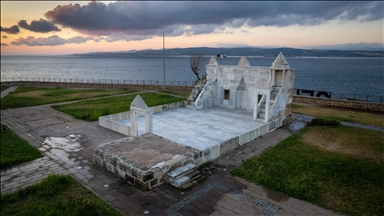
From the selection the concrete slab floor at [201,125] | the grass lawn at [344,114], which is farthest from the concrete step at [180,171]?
the grass lawn at [344,114]

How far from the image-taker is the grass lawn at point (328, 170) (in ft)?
→ 29.4

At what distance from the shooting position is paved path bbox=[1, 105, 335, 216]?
8367 millimetres

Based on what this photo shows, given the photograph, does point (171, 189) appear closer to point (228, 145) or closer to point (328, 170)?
point (228, 145)

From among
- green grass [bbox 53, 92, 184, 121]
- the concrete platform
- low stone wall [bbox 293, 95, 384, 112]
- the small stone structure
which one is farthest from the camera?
low stone wall [bbox 293, 95, 384, 112]

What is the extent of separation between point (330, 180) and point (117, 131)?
12.4m

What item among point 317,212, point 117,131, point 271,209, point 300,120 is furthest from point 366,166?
point 117,131

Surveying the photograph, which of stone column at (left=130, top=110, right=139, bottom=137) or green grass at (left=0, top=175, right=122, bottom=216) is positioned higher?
stone column at (left=130, top=110, right=139, bottom=137)

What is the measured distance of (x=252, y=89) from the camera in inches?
858

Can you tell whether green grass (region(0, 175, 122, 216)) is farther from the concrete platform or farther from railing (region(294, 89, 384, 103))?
railing (region(294, 89, 384, 103))

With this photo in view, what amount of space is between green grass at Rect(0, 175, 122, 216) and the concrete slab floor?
6.15m

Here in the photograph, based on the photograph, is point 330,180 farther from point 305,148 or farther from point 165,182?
point 165,182

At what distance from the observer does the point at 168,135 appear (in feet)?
50.7

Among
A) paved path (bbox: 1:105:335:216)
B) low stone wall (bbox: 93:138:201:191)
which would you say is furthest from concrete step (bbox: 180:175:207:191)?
low stone wall (bbox: 93:138:201:191)

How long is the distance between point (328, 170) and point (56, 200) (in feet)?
36.2
